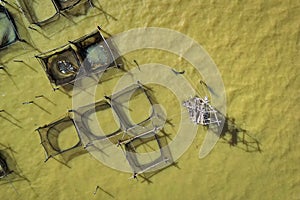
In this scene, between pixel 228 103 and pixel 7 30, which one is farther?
pixel 228 103

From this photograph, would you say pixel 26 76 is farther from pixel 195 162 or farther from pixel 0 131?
pixel 195 162

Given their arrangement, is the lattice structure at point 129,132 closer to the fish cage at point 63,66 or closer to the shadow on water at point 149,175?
the shadow on water at point 149,175

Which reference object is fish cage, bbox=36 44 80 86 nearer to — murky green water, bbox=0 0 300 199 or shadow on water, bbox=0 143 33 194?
murky green water, bbox=0 0 300 199

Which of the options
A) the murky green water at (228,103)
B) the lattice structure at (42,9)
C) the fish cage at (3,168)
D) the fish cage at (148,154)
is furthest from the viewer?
the fish cage at (148,154)

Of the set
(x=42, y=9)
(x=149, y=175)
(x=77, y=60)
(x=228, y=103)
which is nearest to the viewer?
(x=42, y=9)

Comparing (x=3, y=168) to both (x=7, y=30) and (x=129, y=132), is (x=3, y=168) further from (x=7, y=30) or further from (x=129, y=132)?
(x=7, y=30)

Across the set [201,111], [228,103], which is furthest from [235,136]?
[201,111]

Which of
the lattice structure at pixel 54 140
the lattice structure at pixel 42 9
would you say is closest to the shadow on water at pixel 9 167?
the lattice structure at pixel 54 140

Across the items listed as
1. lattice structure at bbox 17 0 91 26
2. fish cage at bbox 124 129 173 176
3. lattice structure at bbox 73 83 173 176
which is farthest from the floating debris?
lattice structure at bbox 17 0 91 26
